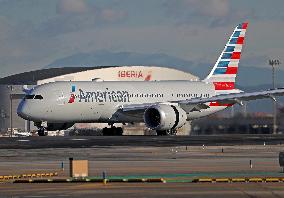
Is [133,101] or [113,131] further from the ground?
[133,101]

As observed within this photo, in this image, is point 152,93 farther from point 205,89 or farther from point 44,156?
point 44,156

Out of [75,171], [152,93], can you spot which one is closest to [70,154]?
[75,171]

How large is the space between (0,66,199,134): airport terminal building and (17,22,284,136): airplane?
32545mm

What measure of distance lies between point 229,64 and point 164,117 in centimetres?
1884

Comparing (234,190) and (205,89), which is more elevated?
(205,89)

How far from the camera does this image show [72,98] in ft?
306

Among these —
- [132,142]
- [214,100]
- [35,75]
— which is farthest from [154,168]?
[35,75]

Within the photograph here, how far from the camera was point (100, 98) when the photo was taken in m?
95.4

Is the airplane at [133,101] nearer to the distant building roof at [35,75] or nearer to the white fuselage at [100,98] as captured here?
the white fuselage at [100,98]

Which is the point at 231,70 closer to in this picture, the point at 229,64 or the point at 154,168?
the point at 229,64

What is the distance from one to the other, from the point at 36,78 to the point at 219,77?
1834 inches

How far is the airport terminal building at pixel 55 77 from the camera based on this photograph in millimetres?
137000

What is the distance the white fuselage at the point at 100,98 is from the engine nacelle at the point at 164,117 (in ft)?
12.2

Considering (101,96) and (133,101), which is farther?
(133,101)
